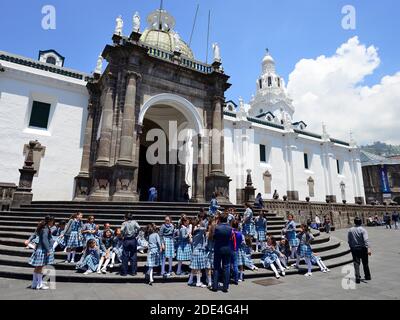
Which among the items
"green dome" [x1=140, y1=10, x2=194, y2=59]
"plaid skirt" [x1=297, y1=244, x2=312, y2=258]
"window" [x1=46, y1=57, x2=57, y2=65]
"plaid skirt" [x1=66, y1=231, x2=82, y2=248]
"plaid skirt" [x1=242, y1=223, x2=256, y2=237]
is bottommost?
"plaid skirt" [x1=297, y1=244, x2=312, y2=258]

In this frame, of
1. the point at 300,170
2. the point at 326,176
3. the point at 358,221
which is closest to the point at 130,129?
the point at 358,221

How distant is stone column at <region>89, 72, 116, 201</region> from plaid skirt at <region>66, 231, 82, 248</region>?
19.3ft

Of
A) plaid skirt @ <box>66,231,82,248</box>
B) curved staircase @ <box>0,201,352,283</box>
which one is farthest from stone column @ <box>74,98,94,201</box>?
plaid skirt @ <box>66,231,82,248</box>

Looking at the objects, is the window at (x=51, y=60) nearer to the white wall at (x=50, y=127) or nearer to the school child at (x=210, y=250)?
the white wall at (x=50, y=127)

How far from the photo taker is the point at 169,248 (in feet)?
24.7

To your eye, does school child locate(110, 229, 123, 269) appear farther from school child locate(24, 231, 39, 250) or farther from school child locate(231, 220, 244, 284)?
school child locate(231, 220, 244, 284)

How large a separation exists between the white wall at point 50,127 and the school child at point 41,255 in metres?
12.8

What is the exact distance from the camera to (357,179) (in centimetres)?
A: 3862

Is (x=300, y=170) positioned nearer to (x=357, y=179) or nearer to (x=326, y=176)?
(x=326, y=176)

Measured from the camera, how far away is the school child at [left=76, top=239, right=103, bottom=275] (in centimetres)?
724

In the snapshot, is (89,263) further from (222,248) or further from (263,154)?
(263,154)

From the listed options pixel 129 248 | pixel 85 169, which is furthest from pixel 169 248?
pixel 85 169

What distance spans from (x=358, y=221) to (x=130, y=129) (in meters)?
12.3

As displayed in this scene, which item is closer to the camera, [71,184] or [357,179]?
[71,184]
